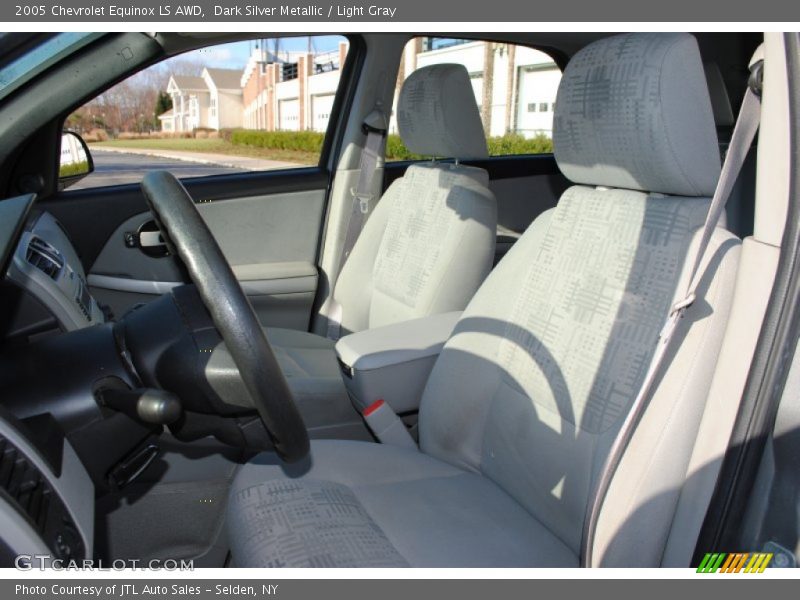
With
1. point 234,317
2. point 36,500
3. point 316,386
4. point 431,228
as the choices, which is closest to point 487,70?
point 431,228

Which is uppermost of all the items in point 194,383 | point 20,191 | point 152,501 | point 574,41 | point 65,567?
point 574,41

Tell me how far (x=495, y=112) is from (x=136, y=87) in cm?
277

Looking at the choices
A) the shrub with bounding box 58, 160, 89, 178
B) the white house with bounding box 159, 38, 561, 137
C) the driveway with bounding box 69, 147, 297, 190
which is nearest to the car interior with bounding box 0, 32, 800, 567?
the shrub with bounding box 58, 160, 89, 178

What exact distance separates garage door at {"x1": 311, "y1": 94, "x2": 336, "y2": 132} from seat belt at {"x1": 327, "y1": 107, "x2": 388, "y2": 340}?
0.22m

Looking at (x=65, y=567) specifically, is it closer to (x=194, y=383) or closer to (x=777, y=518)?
(x=194, y=383)

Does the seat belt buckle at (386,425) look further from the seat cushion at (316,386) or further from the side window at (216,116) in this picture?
the side window at (216,116)

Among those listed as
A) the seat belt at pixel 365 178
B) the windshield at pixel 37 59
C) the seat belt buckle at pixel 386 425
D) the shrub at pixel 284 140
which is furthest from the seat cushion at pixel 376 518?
the shrub at pixel 284 140

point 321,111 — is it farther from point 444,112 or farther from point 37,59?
point 37,59

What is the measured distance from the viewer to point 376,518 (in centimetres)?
134

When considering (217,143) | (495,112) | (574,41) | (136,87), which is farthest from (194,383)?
(495,112)

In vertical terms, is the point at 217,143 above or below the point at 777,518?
above

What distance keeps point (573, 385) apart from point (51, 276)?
131 centimetres

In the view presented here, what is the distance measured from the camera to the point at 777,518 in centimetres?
104

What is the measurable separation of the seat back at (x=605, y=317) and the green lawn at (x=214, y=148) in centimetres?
147
